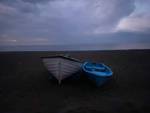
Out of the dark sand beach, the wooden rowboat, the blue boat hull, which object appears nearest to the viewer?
the dark sand beach

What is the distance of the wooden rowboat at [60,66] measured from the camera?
7582 mm

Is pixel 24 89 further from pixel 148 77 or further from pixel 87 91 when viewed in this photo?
pixel 148 77

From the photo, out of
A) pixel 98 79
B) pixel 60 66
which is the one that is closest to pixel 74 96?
pixel 98 79

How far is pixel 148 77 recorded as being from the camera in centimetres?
942

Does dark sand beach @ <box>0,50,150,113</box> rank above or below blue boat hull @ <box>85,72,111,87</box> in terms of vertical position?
below

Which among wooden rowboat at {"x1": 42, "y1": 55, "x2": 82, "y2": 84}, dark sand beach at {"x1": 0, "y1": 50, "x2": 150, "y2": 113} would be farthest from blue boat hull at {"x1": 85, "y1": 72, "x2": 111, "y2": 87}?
wooden rowboat at {"x1": 42, "y1": 55, "x2": 82, "y2": 84}

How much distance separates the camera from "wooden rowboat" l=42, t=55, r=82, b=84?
7582 mm

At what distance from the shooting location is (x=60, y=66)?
7.58m

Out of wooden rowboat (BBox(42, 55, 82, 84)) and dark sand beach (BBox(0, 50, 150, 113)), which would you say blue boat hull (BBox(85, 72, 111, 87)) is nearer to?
dark sand beach (BBox(0, 50, 150, 113))

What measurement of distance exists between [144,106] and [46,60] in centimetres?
504

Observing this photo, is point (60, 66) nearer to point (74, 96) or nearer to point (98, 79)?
point (74, 96)

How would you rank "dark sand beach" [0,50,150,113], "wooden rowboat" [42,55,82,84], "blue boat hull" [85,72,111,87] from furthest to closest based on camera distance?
1. "wooden rowboat" [42,55,82,84]
2. "blue boat hull" [85,72,111,87]
3. "dark sand beach" [0,50,150,113]

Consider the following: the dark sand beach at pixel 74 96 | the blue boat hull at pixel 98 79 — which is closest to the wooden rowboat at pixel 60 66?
the dark sand beach at pixel 74 96

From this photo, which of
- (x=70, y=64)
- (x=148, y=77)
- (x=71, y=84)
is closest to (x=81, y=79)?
(x=71, y=84)
